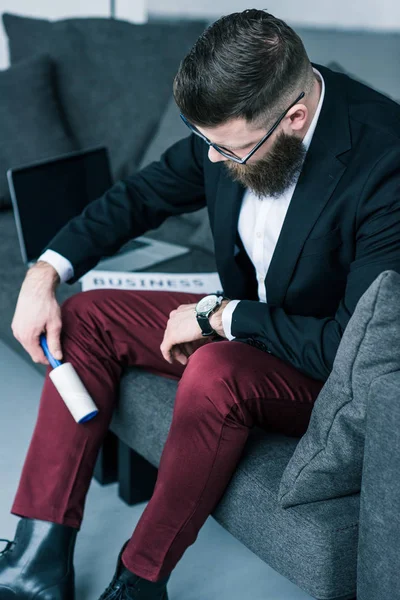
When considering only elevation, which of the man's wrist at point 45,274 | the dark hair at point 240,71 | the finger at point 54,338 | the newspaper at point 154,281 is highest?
the dark hair at point 240,71

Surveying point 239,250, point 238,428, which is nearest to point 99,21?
point 239,250

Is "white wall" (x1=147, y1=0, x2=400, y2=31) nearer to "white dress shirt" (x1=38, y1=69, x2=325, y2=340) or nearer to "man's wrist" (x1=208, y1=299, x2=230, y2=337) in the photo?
"white dress shirt" (x1=38, y1=69, x2=325, y2=340)

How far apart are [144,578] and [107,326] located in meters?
0.55

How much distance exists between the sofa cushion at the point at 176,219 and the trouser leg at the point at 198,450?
1.12m

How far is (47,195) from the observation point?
248cm

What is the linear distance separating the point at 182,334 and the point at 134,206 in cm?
45

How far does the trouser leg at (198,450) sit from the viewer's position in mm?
1384

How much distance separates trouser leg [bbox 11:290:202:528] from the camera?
1.55 m

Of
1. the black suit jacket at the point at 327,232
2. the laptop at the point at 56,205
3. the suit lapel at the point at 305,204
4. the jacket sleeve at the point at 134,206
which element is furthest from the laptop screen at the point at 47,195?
the suit lapel at the point at 305,204

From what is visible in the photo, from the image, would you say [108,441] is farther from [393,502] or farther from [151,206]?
[393,502]

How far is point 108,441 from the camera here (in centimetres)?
196

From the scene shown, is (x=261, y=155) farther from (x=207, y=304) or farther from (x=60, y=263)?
(x=60, y=263)

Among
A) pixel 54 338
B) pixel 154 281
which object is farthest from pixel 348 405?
pixel 154 281

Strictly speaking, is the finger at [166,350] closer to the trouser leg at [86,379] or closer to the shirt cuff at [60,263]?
the trouser leg at [86,379]
